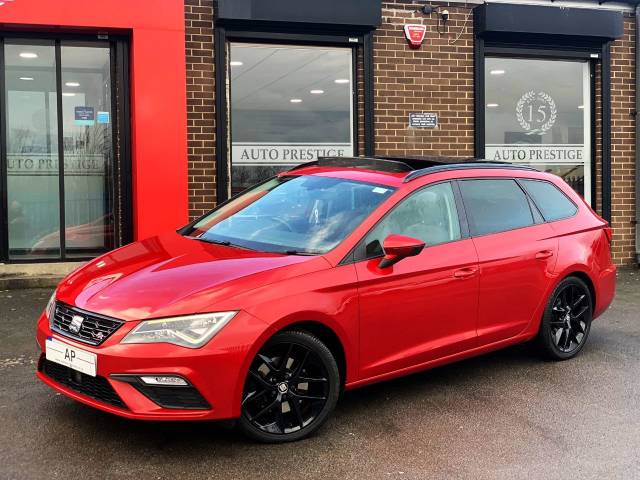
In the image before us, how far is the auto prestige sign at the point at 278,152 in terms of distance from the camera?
942 centimetres

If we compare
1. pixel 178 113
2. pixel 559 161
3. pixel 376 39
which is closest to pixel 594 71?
Result: pixel 559 161

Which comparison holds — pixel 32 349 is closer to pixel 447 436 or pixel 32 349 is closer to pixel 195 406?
pixel 195 406

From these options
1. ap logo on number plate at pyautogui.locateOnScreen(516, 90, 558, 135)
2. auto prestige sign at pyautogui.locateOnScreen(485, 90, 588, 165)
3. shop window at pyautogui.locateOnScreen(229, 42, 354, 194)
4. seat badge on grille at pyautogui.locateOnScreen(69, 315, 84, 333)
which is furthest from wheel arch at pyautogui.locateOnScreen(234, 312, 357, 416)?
ap logo on number plate at pyautogui.locateOnScreen(516, 90, 558, 135)

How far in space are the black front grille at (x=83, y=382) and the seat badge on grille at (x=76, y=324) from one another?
0.21 meters

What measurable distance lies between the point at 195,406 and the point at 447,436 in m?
1.47

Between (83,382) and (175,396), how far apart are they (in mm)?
541

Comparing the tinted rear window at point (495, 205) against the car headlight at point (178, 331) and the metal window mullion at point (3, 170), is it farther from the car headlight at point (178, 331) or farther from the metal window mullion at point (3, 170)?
the metal window mullion at point (3, 170)

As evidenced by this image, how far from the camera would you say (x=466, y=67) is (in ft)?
33.0

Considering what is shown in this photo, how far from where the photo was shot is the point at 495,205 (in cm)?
510

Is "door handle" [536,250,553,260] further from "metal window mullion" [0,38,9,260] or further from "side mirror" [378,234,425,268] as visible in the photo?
"metal window mullion" [0,38,9,260]

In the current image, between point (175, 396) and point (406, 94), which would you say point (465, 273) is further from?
point (406, 94)

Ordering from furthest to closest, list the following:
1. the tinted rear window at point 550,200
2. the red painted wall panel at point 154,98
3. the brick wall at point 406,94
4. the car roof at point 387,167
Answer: the brick wall at point 406,94, the red painted wall panel at point 154,98, the tinted rear window at point 550,200, the car roof at point 387,167

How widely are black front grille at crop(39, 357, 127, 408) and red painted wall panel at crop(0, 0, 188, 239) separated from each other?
499 cm

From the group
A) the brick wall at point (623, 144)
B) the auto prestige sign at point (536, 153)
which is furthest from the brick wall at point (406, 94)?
the brick wall at point (623, 144)
